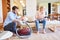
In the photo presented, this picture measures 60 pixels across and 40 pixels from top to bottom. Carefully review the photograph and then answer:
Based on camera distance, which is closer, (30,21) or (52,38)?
(52,38)

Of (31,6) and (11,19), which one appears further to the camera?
(31,6)

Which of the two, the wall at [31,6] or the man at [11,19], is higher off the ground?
→ the wall at [31,6]

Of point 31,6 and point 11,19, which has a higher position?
point 31,6

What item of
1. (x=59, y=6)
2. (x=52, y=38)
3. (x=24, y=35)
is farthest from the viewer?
(x=59, y=6)

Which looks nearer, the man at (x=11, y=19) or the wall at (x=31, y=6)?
the man at (x=11, y=19)

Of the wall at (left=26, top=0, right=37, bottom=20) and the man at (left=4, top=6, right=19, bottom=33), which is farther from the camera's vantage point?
the wall at (left=26, top=0, right=37, bottom=20)

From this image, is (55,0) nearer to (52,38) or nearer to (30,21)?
(30,21)

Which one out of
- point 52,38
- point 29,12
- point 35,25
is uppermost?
point 29,12

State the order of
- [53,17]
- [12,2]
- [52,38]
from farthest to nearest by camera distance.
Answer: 1. [53,17]
2. [12,2]
3. [52,38]

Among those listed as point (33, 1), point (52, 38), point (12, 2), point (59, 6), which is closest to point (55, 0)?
point (59, 6)

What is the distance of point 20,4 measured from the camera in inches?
286

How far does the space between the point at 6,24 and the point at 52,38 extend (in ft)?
4.78

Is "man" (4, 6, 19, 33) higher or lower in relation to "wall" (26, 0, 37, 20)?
lower

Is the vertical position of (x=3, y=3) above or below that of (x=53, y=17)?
above
